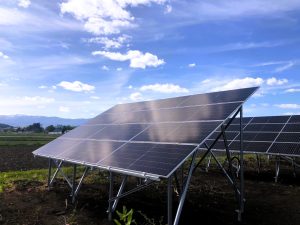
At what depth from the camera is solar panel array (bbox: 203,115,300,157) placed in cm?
1634

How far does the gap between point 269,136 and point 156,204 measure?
922 cm

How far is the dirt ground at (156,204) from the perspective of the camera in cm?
968

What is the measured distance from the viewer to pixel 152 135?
971 cm

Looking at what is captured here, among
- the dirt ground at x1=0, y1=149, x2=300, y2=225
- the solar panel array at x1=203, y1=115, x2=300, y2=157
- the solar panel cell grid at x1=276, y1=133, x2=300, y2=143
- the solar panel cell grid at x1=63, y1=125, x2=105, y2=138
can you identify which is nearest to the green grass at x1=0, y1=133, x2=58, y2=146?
the solar panel array at x1=203, y1=115, x2=300, y2=157

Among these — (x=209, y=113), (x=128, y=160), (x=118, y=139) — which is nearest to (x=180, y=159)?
(x=128, y=160)

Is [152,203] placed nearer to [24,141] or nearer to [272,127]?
[272,127]

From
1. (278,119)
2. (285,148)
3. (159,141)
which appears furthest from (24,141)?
(159,141)

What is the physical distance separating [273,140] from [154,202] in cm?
850

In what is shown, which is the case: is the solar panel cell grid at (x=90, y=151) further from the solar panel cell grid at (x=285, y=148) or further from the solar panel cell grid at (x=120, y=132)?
the solar panel cell grid at (x=285, y=148)

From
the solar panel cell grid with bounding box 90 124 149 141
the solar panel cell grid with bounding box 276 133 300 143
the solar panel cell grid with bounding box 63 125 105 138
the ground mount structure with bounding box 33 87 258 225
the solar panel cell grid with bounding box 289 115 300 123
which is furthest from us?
the solar panel cell grid with bounding box 289 115 300 123

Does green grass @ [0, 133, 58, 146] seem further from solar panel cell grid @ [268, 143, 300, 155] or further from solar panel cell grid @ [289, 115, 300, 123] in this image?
solar panel cell grid @ [268, 143, 300, 155]

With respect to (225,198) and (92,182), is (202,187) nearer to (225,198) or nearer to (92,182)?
(225,198)

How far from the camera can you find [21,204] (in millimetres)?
11477

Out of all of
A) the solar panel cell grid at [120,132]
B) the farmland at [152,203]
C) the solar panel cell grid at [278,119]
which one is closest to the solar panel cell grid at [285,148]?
the farmland at [152,203]
